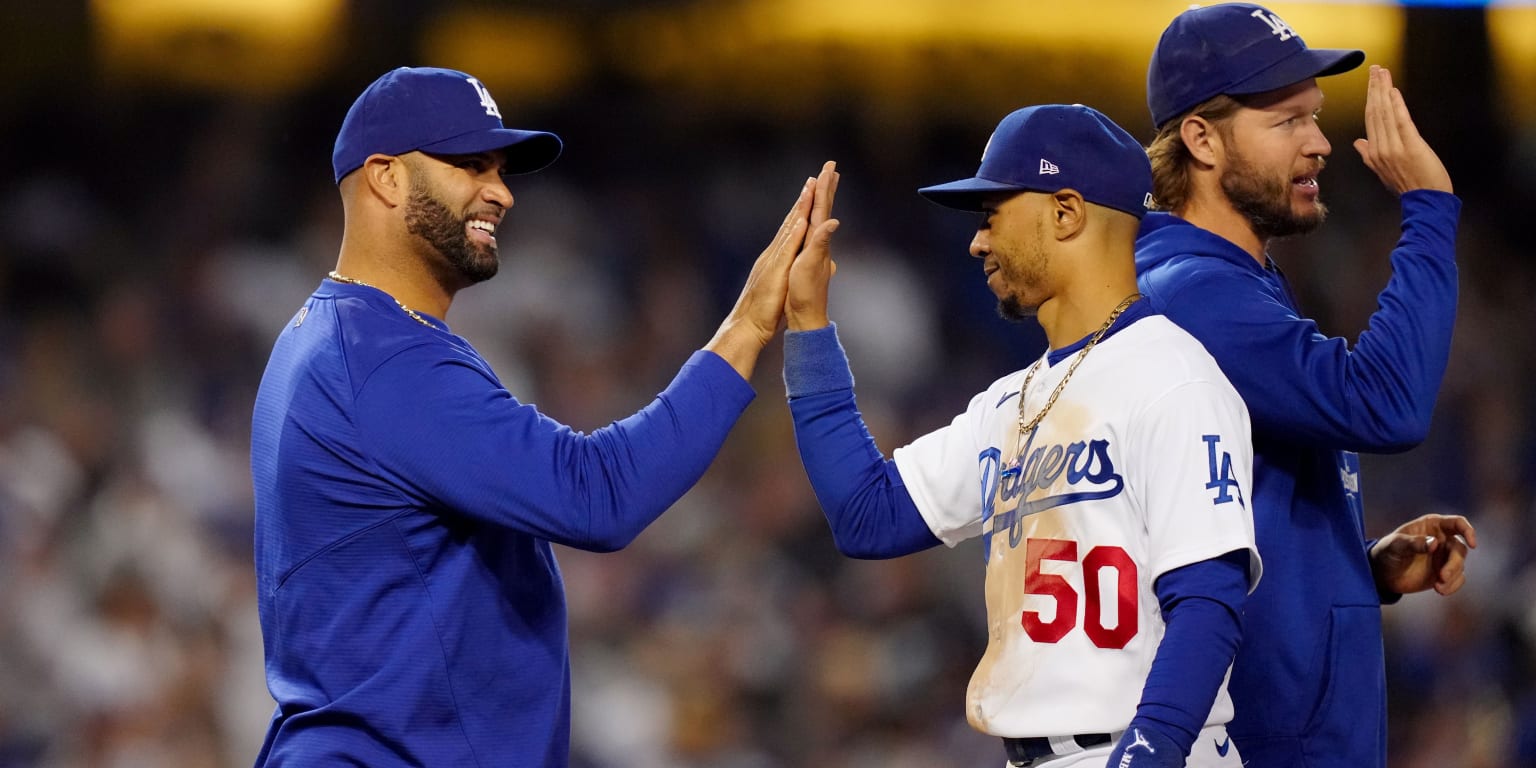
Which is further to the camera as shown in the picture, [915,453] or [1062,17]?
[1062,17]

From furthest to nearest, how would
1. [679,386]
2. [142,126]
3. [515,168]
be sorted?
1. [142,126]
2. [515,168]
3. [679,386]

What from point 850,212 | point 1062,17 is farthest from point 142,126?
point 1062,17

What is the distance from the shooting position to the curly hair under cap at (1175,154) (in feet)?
8.55

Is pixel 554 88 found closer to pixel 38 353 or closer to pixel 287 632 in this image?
pixel 38 353

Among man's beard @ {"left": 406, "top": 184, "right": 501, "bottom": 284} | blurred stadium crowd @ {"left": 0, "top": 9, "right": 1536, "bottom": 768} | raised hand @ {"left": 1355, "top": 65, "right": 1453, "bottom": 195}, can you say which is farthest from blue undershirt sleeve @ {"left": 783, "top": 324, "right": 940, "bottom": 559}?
blurred stadium crowd @ {"left": 0, "top": 9, "right": 1536, "bottom": 768}

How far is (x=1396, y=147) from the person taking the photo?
2.53 m

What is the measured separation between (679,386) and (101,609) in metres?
4.25

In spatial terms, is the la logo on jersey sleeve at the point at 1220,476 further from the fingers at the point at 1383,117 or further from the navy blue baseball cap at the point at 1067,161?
the fingers at the point at 1383,117

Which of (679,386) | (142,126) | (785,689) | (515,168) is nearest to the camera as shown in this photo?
(679,386)

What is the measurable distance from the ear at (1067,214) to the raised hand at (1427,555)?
0.81m

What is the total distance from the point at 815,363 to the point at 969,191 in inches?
17.9

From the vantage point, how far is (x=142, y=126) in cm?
683

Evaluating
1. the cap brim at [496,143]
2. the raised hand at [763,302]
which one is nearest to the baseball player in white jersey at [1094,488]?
the raised hand at [763,302]

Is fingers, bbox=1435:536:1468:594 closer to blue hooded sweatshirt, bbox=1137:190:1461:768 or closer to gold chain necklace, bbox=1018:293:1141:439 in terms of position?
blue hooded sweatshirt, bbox=1137:190:1461:768
